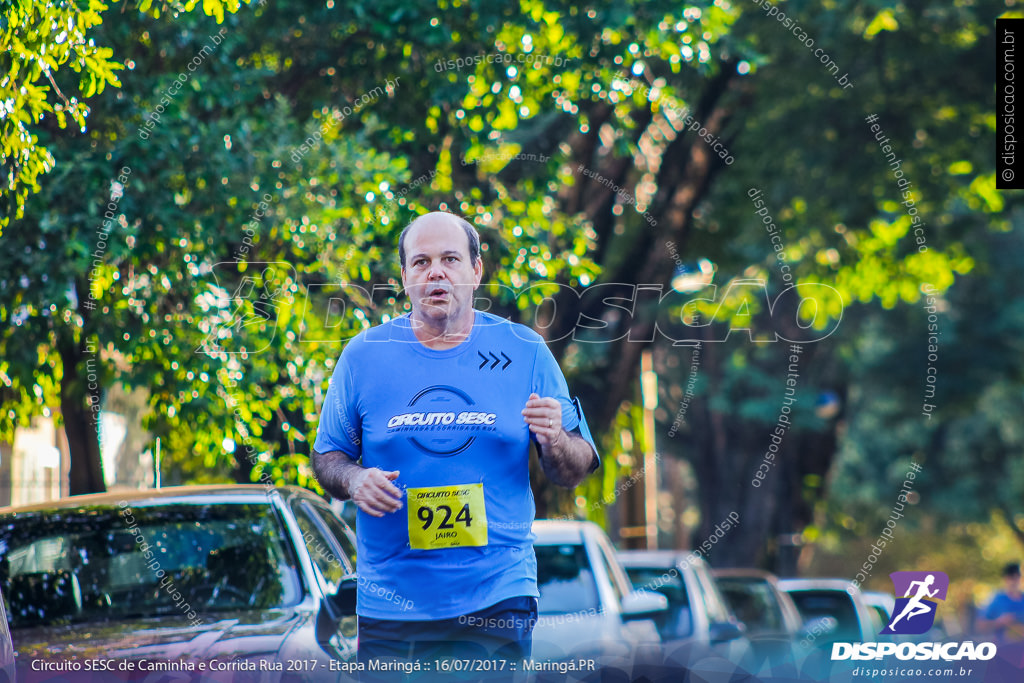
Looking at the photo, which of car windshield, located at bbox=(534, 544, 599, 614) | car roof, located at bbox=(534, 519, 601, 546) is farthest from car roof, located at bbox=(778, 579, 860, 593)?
car windshield, located at bbox=(534, 544, 599, 614)

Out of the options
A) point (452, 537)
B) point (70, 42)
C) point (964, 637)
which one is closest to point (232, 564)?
point (452, 537)

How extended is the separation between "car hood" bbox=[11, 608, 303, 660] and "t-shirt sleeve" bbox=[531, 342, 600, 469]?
1348 millimetres

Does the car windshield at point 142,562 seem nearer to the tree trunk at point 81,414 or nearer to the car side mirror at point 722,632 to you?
the tree trunk at point 81,414

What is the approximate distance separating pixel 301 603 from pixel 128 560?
2.64ft

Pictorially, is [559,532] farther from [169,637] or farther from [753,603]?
[753,603]

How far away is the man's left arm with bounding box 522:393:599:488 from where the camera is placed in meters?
3.61

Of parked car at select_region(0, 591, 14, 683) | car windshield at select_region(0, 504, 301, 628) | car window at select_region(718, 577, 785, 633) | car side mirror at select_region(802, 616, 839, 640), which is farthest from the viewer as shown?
car side mirror at select_region(802, 616, 839, 640)

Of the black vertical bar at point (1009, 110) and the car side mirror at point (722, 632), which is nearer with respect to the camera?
the black vertical bar at point (1009, 110)

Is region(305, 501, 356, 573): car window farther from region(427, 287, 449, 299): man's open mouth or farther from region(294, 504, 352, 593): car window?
region(427, 287, 449, 299): man's open mouth

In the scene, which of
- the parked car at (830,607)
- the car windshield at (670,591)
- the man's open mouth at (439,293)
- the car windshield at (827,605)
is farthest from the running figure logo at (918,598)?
the car windshield at (827,605)

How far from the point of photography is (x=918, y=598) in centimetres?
498

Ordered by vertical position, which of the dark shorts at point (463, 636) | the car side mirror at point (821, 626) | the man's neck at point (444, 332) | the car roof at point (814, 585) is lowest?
the car side mirror at point (821, 626)

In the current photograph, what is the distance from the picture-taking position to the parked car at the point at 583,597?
23.3ft

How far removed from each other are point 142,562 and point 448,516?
1.98m
